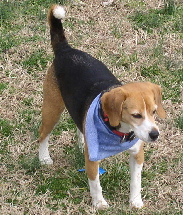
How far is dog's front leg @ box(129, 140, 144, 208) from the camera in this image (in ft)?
16.0

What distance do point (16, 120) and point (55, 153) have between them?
2.47ft

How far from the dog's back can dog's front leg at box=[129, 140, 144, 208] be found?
625 mm

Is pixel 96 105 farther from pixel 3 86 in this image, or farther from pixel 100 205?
pixel 3 86

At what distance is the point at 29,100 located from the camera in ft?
22.1

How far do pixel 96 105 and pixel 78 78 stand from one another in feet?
1.80

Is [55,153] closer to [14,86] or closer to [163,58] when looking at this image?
[14,86]

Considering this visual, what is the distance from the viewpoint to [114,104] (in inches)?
172

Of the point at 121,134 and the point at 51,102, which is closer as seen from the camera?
the point at 121,134

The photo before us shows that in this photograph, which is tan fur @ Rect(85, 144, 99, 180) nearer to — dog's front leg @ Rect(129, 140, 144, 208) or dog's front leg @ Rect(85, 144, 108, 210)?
dog's front leg @ Rect(85, 144, 108, 210)

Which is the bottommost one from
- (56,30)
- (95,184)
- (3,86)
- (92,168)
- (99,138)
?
(3,86)

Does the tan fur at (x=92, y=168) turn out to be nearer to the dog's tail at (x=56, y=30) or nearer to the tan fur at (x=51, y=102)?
the tan fur at (x=51, y=102)

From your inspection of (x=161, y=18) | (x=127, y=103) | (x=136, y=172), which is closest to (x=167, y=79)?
(x=161, y=18)

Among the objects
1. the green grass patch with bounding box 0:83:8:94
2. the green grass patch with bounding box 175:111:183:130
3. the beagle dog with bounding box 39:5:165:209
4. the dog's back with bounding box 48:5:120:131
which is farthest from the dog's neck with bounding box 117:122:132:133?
the green grass patch with bounding box 0:83:8:94

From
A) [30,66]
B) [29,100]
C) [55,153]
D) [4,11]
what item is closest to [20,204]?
[55,153]
